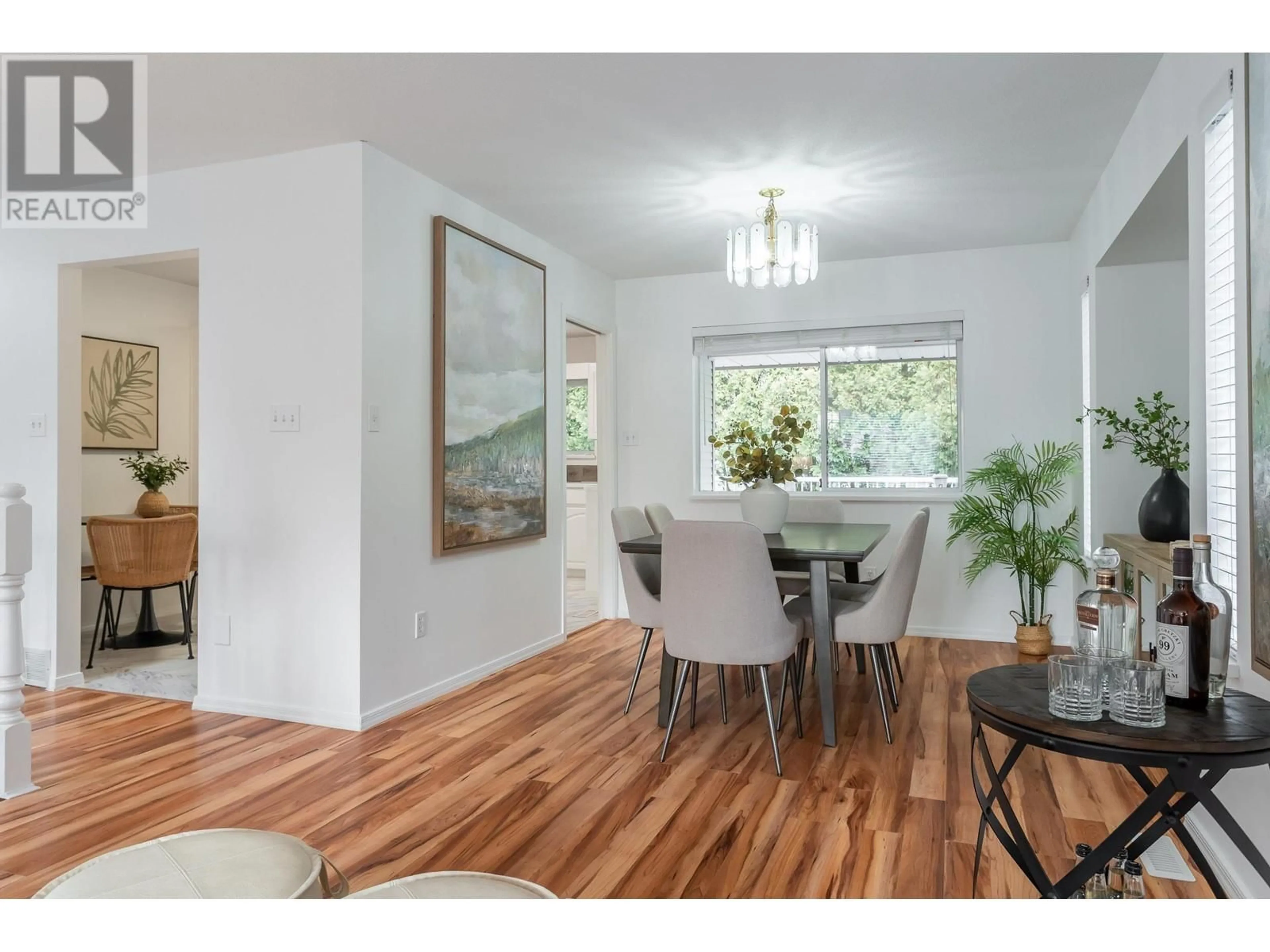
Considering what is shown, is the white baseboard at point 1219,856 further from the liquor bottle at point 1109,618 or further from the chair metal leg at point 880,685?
the chair metal leg at point 880,685

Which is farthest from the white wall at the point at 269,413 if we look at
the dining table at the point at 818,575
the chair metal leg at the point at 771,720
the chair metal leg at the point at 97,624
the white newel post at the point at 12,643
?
the chair metal leg at the point at 771,720

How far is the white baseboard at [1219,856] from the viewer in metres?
Answer: 1.93

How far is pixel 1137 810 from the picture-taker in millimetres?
1460

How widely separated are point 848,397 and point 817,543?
7.72 ft

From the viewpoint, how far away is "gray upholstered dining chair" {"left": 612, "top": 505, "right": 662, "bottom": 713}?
11.3 feet

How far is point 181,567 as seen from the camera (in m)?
4.52

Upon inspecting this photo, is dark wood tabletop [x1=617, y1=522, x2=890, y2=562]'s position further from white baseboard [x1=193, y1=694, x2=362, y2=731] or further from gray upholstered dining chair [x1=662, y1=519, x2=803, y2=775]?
white baseboard [x1=193, y1=694, x2=362, y2=731]

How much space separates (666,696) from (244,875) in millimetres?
2174

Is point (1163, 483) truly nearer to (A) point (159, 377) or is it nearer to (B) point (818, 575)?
(B) point (818, 575)

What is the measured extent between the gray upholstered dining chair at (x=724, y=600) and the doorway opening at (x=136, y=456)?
242 cm

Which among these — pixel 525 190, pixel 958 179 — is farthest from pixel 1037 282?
pixel 525 190

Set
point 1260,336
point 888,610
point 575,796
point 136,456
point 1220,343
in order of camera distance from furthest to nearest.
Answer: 1. point 136,456
2. point 888,610
3. point 575,796
4. point 1220,343
5. point 1260,336

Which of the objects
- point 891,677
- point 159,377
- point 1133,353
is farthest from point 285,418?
point 1133,353

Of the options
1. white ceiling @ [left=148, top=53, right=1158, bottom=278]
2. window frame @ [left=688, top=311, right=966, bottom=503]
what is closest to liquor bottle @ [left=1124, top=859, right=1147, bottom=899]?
white ceiling @ [left=148, top=53, right=1158, bottom=278]
